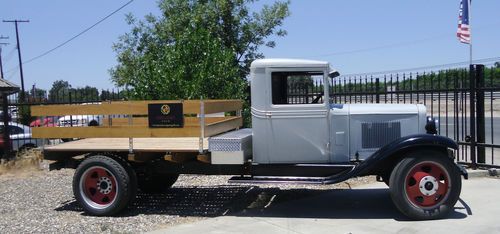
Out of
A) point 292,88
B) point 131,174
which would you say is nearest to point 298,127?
point 292,88

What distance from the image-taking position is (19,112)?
19734 mm

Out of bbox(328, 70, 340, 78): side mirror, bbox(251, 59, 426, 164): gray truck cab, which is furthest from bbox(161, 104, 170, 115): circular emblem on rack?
bbox(328, 70, 340, 78): side mirror

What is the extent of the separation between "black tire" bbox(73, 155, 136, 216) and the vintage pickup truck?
0.04 feet

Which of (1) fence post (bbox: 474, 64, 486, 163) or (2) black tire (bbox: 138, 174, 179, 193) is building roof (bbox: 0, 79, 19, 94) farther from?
(1) fence post (bbox: 474, 64, 486, 163)

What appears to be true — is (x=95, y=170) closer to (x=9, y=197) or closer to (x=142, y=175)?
(x=142, y=175)

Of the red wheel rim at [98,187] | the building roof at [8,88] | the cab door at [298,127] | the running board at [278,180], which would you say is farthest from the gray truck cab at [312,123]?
the building roof at [8,88]

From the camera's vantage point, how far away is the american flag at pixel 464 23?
62.1 feet

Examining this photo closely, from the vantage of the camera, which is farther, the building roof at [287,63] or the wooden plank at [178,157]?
the wooden plank at [178,157]

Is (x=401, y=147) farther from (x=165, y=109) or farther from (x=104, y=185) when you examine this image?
(x=104, y=185)

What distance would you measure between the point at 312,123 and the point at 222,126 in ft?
4.52

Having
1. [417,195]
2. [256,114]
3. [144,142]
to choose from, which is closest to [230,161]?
[256,114]

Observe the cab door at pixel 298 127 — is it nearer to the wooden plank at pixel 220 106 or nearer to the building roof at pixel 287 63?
the building roof at pixel 287 63

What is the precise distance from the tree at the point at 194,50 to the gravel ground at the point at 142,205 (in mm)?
2379

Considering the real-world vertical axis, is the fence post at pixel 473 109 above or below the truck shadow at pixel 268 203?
above
